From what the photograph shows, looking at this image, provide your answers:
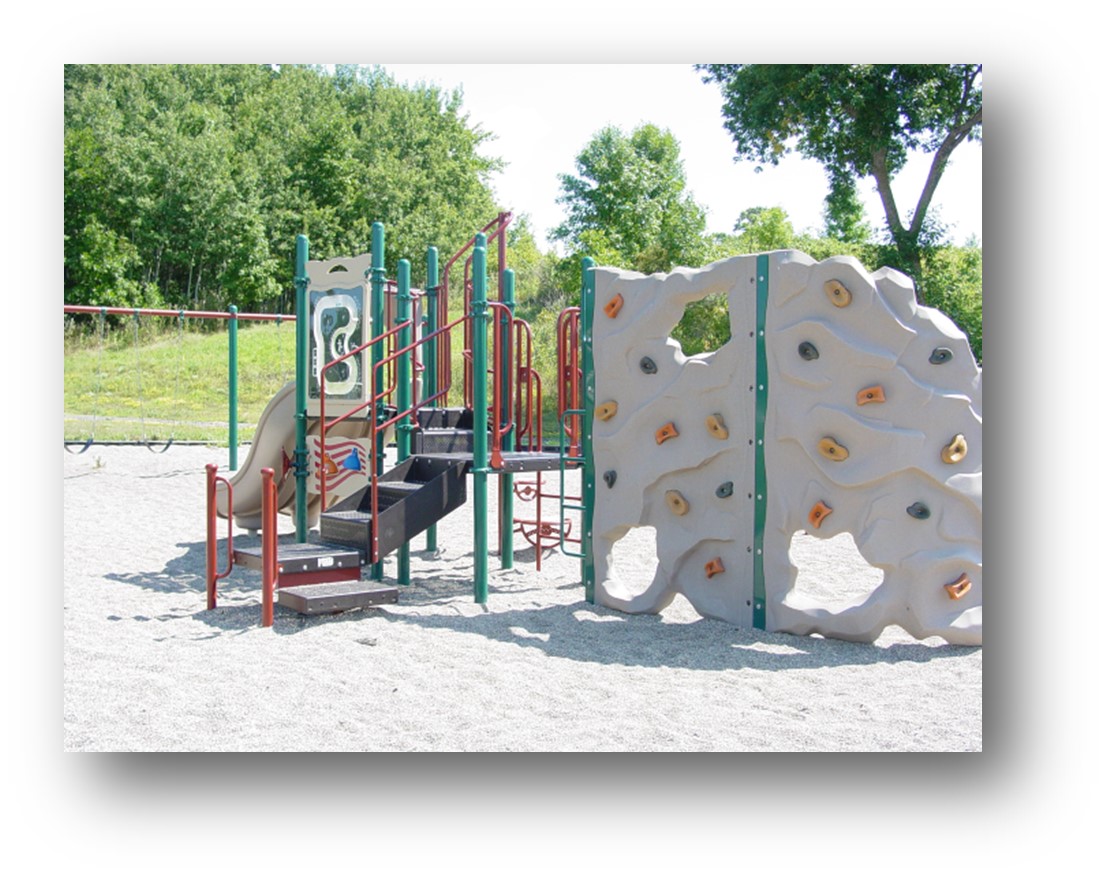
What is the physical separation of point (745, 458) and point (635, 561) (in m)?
3.20

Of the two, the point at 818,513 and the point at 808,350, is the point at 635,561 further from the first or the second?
the point at 808,350

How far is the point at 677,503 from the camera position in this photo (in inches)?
267

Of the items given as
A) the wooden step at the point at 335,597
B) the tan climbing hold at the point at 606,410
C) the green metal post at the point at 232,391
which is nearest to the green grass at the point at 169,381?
the green metal post at the point at 232,391

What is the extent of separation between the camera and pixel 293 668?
5723 mm

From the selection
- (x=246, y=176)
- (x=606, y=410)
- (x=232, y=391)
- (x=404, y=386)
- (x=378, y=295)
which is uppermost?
(x=246, y=176)

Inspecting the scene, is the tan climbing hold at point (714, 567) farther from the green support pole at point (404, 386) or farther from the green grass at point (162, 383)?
the green grass at point (162, 383)

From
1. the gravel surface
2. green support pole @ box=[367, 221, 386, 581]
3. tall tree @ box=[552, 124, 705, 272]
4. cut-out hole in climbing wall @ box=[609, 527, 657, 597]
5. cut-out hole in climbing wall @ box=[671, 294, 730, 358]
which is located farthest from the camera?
tall tree @ box=[552, 124, 705, 272]

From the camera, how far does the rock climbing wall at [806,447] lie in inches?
235

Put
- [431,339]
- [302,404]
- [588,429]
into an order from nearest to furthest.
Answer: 1. [588,429]
2. [302,404]
3. [431,339]

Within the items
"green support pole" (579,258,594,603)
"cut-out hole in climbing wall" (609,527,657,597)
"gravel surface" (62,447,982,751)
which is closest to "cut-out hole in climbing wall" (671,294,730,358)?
"cut-out hole in climbing wall" (609,527,657,597)

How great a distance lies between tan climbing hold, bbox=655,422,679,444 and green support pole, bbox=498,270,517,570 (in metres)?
1.54

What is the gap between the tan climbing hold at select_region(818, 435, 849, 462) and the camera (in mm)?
6098

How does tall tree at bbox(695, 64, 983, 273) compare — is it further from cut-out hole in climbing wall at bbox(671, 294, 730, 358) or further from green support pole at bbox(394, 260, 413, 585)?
cut-out hole in climbing wall at bbox(671, 294, 730, 358)

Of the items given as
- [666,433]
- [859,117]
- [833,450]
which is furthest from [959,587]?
[859,117]
